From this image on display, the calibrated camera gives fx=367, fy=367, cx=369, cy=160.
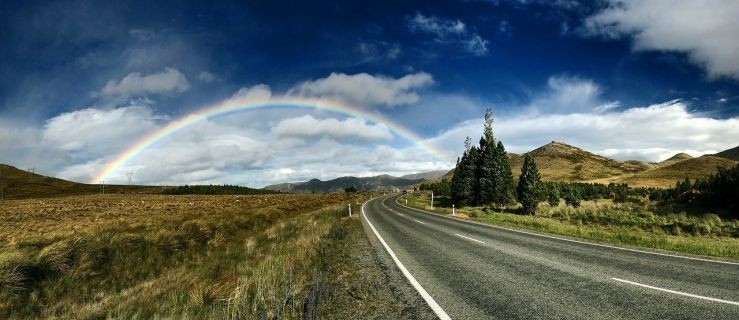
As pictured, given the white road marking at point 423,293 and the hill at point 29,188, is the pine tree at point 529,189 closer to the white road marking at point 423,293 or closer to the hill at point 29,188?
the white road marking at point 423,293

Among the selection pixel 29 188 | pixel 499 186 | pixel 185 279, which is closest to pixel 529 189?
pixel 499 186

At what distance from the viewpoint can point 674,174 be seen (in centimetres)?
10225

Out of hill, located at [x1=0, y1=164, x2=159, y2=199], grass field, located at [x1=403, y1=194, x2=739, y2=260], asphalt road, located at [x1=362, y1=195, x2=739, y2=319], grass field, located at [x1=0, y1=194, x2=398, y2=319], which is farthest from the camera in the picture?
hill, located at [x1=0, y1=164, x2=159, y2=199]

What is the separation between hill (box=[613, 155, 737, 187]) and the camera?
90.6 meters

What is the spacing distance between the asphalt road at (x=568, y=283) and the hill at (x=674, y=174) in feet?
302

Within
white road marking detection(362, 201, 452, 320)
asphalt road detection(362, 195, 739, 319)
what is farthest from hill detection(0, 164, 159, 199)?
asphalt road detection(362, 195, 739, 319)

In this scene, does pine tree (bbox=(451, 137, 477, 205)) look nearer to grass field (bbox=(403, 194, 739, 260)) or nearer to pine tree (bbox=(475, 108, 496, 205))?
pine tree (bbox=(475, 108, 496, 205))

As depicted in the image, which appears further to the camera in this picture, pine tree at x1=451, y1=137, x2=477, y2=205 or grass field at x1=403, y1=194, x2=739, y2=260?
pine tree at x1=451, y1=137, x2=477, y2=205

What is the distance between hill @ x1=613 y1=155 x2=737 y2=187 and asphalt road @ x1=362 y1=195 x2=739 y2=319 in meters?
92.0

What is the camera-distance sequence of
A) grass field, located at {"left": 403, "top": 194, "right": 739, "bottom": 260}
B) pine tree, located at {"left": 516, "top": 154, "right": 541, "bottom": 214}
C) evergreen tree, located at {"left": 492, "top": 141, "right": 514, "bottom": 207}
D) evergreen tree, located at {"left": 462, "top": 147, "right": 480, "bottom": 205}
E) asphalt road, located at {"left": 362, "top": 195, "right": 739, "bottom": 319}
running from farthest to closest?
1. evergreen tree, located at {"left": 462, "top": 147, "right": 480, "bottom": 205}
2. evergreen tree, located at {"left": 492, "top": 141, "right": 514, "bottom": 207}
3. pine tree, located at {"left": 516, "top": 154, "right": 541, "bottom": 214}
4. grass field, located at {"left": 403, "top": 194, "right": 739, "bottom": 260}
5. asphalt road, located at {"left": 362, "top": 195, "right": 739, "bottom": 319}

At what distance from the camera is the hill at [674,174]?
90.6 m

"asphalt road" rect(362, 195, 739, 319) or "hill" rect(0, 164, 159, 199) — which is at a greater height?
"hill" rect(0, 164, 159, 199)

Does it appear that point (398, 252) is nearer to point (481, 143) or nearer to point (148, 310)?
point (148, 310)

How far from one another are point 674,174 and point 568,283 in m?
125
